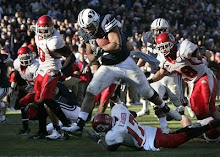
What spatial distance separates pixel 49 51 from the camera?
27.5 feet

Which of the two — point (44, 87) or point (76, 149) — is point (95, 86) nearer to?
point (44, 87)

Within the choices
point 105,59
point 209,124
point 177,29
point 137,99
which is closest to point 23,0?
point 137,99

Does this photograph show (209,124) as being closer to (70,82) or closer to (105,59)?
(105,59)

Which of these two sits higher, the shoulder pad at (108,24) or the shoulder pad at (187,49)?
the shoulder pad at (108,24)

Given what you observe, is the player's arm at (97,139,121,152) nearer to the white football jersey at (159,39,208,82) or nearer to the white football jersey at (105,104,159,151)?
the white football jersey at (105,104,159,151)

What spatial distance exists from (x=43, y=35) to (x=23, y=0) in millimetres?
10841

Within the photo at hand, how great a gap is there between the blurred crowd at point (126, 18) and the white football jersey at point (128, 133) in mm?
5725

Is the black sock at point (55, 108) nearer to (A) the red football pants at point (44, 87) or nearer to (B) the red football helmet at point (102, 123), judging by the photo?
(A) the red football pants at point (44, 87)

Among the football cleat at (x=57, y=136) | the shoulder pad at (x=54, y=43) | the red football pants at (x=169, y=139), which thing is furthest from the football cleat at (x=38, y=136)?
the red football pants at (x=169, y=139)

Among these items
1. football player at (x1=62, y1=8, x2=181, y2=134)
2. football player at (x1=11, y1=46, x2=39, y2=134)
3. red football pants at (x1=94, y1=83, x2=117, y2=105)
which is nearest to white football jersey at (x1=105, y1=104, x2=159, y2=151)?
football player at (x1=62, y1=8, x2=181, y2=134)

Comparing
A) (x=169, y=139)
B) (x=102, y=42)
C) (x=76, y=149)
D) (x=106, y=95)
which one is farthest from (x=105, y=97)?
(x=169, y=139)

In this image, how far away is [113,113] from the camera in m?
6.80

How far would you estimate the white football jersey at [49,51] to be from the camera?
27.0 ft

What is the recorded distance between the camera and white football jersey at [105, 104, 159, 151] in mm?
6537
